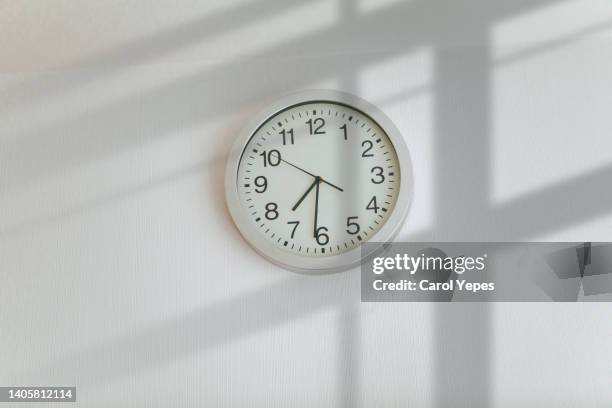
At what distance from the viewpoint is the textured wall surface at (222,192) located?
6.75ft

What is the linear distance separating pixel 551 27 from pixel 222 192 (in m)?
1.04

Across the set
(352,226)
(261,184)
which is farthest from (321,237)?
(261,184)

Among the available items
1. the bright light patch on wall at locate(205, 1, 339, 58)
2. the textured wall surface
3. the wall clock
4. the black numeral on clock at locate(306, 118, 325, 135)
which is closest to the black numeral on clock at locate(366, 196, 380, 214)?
the wall clock

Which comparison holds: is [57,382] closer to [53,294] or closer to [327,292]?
[53,294]

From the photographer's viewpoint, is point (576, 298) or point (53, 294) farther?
point (53, 294)

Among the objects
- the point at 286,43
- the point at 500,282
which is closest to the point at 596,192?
the point at 500,282

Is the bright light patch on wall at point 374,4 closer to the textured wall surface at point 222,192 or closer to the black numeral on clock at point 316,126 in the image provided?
the textured wall surface at point 222,192

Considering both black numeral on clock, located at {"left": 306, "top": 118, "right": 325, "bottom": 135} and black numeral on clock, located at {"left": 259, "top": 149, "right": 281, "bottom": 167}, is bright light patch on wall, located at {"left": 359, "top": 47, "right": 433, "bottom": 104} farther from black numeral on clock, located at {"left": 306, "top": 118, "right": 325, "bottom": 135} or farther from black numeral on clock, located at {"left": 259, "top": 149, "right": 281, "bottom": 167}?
black numeral on clock, located at {"left": 259, "top": 149, "right": 281, "bottom": 167}

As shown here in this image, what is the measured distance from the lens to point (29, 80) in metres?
2.26

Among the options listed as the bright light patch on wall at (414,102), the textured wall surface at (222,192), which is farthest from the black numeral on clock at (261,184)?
the bright light patch on wall at (414,102)

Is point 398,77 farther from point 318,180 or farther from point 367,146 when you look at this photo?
point 318,180

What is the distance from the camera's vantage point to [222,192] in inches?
85.3

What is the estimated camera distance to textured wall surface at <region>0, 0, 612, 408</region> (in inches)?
81.0

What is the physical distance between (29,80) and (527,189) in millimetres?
1474
